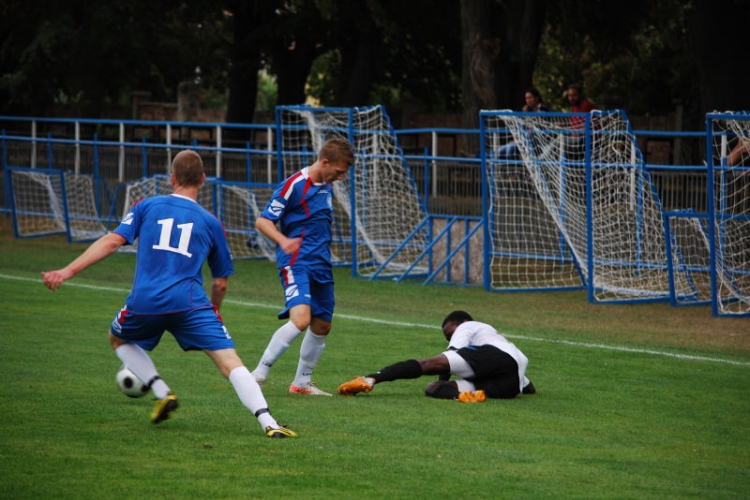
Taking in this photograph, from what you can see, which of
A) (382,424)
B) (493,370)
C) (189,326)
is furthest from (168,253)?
(493,370)

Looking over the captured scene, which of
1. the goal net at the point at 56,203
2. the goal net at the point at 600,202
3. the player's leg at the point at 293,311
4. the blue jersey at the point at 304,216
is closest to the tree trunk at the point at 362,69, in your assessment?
the goal net at the point at 56,203

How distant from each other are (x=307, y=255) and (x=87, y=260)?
207 cm

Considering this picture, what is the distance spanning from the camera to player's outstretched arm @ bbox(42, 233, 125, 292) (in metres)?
6.25

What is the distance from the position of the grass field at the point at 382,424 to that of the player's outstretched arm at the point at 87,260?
3.01ft

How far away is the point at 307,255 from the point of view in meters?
8.09

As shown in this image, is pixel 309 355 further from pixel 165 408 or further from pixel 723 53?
pixel 723 53

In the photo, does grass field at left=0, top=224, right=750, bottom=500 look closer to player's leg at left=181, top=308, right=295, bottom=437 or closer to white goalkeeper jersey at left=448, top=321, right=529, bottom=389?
player's leg at left=181, top=308, right=295, bottom=437

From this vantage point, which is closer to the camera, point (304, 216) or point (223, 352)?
point (223, 352)

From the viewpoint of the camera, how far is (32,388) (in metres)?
8.05

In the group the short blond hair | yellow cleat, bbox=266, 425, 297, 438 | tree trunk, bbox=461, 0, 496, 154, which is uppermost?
tree trunk, bbox=461, 0, 496, 154

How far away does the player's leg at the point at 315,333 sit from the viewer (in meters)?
8.22

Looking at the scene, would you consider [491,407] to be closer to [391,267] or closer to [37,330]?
[37,330]

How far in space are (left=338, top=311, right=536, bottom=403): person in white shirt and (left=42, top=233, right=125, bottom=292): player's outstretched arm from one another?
223cm

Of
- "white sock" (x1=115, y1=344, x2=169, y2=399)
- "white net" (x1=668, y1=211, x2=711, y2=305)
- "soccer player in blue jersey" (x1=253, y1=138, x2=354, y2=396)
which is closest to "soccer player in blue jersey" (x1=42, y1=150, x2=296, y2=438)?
"white sock" (x1=115, y1=344, x2=169, y2=399)
